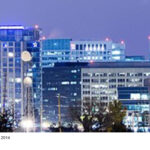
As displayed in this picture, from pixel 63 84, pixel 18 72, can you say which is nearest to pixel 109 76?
pixel 18 72

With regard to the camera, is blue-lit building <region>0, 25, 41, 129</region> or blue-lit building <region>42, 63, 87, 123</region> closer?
blue-lit building <region>0, 25, 41, 129</region>

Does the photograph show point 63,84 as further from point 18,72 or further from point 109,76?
point 18,72

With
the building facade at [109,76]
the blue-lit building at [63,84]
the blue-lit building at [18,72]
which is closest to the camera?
the blue-lit building at [18,72]

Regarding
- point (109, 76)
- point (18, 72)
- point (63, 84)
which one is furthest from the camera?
point (63, 84)

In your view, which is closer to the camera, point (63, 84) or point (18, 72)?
point (18, 72)

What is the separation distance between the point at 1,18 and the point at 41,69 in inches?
559

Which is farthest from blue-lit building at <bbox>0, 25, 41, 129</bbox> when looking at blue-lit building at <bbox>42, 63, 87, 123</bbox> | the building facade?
the building facade

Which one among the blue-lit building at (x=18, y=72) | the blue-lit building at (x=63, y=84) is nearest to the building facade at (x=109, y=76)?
the blue-lit building at (x=63, y=84)

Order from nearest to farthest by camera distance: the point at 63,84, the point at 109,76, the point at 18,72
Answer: the point at 18,72, the point at 109,76, the point at 63,84

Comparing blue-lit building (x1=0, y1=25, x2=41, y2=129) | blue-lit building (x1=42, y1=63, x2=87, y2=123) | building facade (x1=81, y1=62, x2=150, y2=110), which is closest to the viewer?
blue-lit building (x1=0, y1=25, x2=41, y2=129)

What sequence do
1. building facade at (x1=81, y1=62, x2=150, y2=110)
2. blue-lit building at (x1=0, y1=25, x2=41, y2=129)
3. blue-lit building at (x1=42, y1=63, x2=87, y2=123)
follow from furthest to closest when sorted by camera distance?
blue-lit building at (x1=42, y1=63, x2=87, y2=123) < building facade at (x1=81, y1=62, x2=150, y2=110) < blue-lit building at (x1=0, y1=25, x2=41, y2=129)

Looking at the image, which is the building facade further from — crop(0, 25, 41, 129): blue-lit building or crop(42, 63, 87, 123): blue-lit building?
crop(0, 25, 41, 129): blue-lit building

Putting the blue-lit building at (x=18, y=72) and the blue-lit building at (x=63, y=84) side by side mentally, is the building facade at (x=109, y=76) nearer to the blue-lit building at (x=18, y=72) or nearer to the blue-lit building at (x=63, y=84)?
the blue-lit building at (x=63, y=84)
